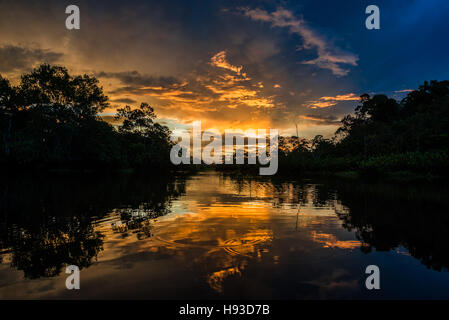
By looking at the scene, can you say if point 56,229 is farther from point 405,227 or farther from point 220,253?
point 405,227

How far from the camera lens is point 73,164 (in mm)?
45344

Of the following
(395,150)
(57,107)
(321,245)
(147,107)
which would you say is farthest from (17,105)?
(395,150)

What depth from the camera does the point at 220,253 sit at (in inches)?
238

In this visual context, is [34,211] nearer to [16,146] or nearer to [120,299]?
[120,299]

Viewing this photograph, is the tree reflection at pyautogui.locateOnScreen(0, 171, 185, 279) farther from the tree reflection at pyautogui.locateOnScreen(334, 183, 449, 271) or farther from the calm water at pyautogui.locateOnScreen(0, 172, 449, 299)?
the tree reflection at pyautogui.locateOnScreen(334, 183, 449, 271)

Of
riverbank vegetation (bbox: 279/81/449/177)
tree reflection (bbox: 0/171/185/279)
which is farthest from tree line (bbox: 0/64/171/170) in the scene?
riverbank vegetation (bbox: 279/81/449/177)

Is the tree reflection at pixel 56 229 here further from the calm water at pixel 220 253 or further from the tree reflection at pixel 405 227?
the tree reflection at pixel 405 227

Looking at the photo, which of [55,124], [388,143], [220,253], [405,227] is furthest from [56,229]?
[388,143]

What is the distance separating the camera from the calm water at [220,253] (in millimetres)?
4441

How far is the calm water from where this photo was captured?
14.6 ft

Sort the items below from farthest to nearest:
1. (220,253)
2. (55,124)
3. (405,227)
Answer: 1. (55,124)
2. (405,227)
3. (220,253)

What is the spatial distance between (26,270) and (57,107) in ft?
153

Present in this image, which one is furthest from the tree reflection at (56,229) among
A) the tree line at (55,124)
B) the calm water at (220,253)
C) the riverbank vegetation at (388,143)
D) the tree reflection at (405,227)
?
the riverbank vegetation at (388,143)

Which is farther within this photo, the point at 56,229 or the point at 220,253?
the point at 56,229
